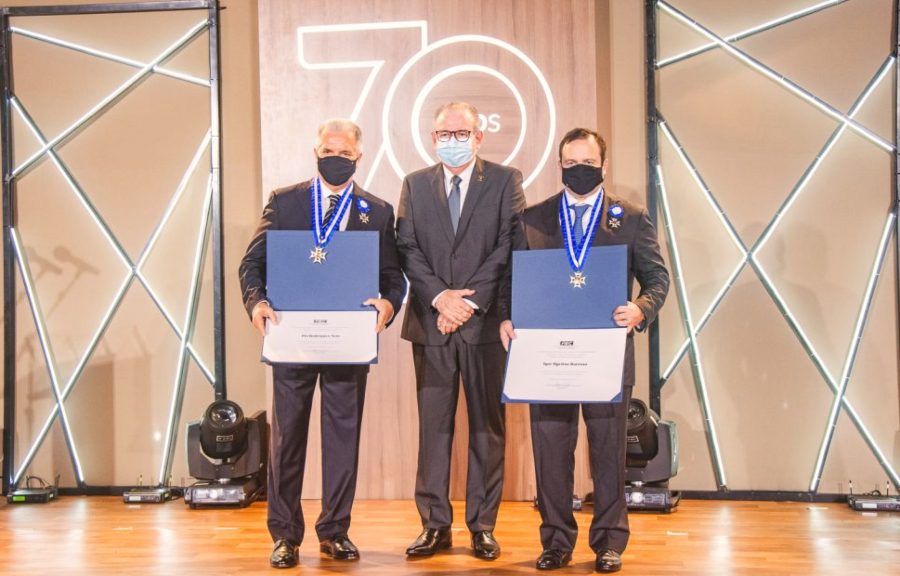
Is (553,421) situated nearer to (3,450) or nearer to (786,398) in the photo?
(786,398)

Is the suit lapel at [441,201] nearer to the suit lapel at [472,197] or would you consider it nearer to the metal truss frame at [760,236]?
the suit lapel at [472,197]

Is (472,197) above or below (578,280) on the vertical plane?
above

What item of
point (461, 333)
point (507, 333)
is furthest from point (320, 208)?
point (507, 333)

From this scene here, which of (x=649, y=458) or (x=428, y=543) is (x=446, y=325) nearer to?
(x=428, y=543)

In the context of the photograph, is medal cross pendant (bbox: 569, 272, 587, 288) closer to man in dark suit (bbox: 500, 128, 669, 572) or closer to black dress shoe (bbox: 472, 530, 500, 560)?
man in dark suit (bbox: 500, 128, 669, 572)

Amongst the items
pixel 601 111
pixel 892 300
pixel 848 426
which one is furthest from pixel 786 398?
pixel 601 111

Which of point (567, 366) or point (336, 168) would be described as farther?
point (336, 168)

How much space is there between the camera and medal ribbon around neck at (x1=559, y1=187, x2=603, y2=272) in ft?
10.0

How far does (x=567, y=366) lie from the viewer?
303 cm

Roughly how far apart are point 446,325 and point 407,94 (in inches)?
66.9

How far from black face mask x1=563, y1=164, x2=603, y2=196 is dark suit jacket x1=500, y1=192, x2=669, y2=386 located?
0.35 ft

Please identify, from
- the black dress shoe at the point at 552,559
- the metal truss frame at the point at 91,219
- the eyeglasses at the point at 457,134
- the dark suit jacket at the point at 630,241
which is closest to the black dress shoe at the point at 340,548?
the black dress shoe at the point at 552,559

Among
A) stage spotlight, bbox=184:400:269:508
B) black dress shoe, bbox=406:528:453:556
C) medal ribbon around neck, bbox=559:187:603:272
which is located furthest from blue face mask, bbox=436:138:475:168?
stage spotlight, bbox=184:400:269:508

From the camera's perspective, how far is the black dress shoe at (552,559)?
10.3 ft
